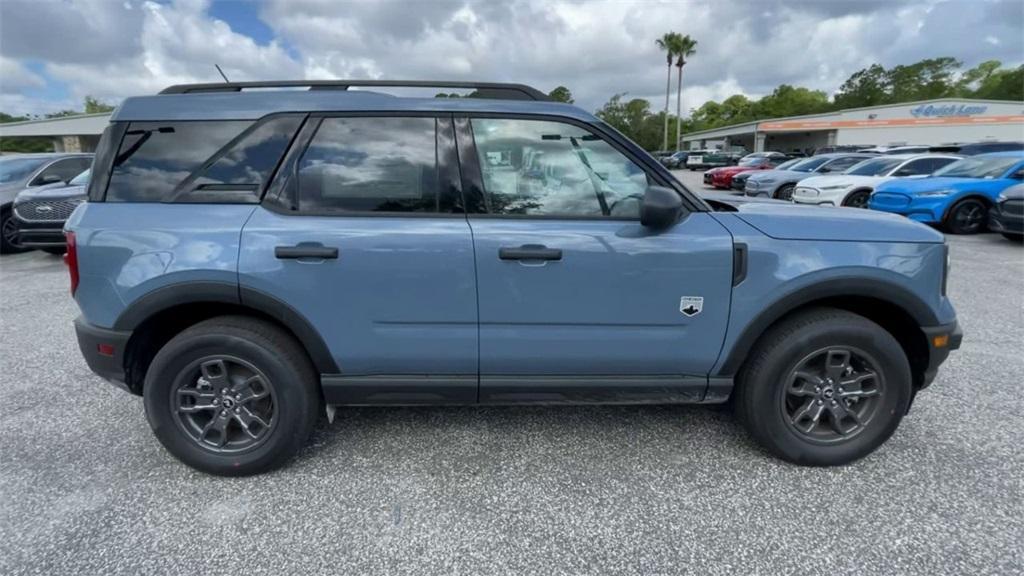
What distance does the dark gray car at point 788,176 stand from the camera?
1400 centimetres

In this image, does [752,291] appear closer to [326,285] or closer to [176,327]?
[326,285]

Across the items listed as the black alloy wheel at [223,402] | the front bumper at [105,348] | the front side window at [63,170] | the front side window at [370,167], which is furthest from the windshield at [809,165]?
the front side window at [63,170]

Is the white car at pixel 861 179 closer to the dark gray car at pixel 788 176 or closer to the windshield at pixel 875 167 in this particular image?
the windshield at pixel 875 167

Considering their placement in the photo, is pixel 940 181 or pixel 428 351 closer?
pixel 428 351

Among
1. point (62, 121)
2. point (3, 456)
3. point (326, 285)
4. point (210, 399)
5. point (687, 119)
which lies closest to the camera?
point (326, 285)

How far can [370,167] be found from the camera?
2.54 m

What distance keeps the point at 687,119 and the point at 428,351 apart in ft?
407

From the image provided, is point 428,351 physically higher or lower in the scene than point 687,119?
lower

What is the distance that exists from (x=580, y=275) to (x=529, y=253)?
0.26m

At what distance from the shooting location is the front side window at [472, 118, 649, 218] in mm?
2551

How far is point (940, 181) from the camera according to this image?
977 cm

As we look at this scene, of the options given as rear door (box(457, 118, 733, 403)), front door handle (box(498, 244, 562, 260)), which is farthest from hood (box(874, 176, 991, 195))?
front door handle (box(498, 244, 562, 260))

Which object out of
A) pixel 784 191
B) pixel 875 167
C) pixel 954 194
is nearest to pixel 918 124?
pixel 784 191

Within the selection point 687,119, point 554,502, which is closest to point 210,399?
point 554,502
